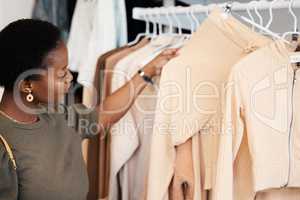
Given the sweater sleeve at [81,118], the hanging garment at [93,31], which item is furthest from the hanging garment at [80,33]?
the sweater sleeve at [81,118]

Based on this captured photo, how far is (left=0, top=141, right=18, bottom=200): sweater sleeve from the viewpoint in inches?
31.5

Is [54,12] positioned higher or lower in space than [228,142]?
higher

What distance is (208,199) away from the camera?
1034mm

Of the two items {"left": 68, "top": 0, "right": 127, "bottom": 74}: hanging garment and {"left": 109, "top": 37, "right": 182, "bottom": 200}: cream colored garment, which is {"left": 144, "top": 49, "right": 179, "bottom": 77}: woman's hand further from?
{"left": 68, "top": 0, "right": 127, "bottom": 74}: hanging garment

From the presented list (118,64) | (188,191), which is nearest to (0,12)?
(118,64)

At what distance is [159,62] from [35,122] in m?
0.38

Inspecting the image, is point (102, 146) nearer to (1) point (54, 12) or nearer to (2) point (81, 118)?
→ (2) point (81, 118)

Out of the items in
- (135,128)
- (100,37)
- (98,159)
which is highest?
(100,37)

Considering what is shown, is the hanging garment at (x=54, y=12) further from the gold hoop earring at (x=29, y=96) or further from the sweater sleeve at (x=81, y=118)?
the gold hoop earring at (x=29, y=96)

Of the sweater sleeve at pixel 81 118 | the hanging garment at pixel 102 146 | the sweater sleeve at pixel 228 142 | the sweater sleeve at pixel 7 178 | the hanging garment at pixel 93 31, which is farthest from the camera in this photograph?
the hanging garment at pixel 93 31

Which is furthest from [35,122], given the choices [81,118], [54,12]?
[54,12]

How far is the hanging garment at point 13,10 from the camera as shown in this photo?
1255 millimetres

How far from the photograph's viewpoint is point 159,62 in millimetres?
1111

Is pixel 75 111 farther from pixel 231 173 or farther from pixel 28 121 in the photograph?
pixel 231 173
